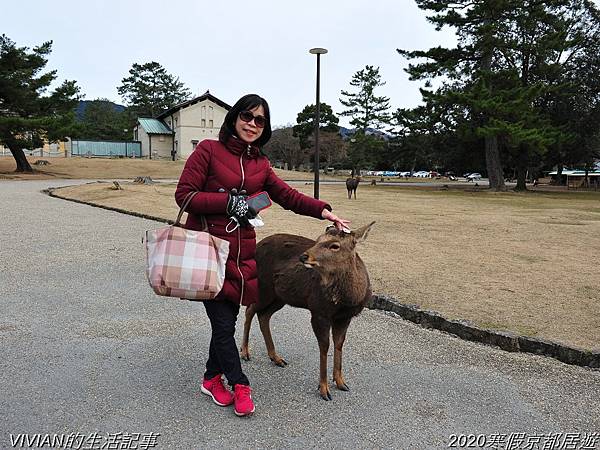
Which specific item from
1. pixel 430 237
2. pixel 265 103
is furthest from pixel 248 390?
pixel 430 237

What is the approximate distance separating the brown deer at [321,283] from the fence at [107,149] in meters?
60.6

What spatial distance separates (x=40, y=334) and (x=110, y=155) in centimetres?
6003

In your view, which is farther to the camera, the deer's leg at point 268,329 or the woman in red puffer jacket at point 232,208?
the deer's leg at point 268,329

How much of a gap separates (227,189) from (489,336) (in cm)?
296

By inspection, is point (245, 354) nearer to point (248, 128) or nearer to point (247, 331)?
point (247, 331)

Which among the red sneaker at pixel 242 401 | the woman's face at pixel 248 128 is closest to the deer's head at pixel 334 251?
the woman's face at pixel 248 128

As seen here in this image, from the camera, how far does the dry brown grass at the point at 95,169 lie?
3988 cm

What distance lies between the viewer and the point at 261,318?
397 centimetres

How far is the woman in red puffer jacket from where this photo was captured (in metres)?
3.04

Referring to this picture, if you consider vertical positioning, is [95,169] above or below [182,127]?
below

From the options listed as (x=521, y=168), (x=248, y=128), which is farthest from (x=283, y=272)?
(x=521, y=168)

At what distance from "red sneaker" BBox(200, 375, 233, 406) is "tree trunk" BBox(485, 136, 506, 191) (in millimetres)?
33100

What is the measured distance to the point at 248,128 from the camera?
3.15m

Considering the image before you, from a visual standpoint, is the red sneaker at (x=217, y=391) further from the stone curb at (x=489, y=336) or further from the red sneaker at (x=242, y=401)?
the stone curb at (x=489, y=336)
